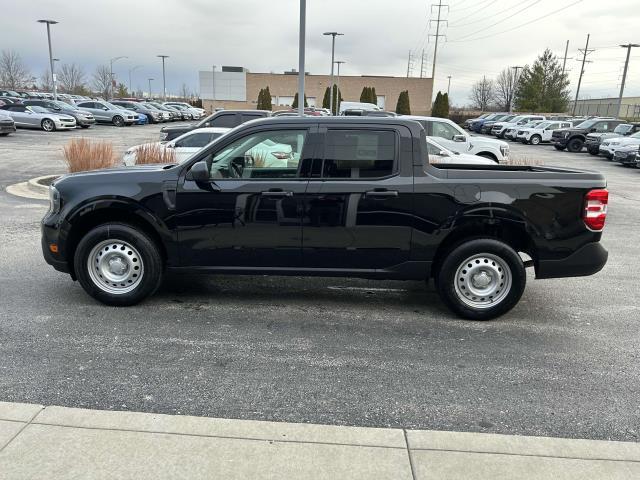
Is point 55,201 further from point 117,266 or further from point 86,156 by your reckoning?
point 86,156

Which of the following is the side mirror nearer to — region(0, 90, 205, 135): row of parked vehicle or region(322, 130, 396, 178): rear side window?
region(322, 130, 396, 178): rear side window

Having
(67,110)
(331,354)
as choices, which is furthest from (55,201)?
(67,110)

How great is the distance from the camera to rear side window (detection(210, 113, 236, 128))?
14.9 meters

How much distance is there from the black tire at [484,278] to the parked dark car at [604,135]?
2524 centimetres

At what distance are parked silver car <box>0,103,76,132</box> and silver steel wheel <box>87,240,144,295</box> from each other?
29.2 m

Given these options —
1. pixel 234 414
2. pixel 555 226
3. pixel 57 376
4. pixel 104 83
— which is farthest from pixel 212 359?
pixel 104 83

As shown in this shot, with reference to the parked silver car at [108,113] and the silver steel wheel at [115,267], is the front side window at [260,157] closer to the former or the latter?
the silver steel wheel at [115,267]

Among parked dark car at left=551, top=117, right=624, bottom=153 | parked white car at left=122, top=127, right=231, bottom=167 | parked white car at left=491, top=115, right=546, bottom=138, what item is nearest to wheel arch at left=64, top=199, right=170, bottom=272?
parked white car at left=122, top=127, right=231, bottom=167

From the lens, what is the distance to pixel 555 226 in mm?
4805

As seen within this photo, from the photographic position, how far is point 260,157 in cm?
497

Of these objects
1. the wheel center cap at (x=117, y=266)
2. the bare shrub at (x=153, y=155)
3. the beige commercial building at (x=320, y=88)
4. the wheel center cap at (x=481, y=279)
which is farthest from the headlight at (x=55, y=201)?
the beige commercial building at (x=320, y=88)

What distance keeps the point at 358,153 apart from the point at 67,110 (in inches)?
1348

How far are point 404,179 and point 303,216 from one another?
39.2 inches

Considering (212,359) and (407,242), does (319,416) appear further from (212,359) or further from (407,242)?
(407,242)
